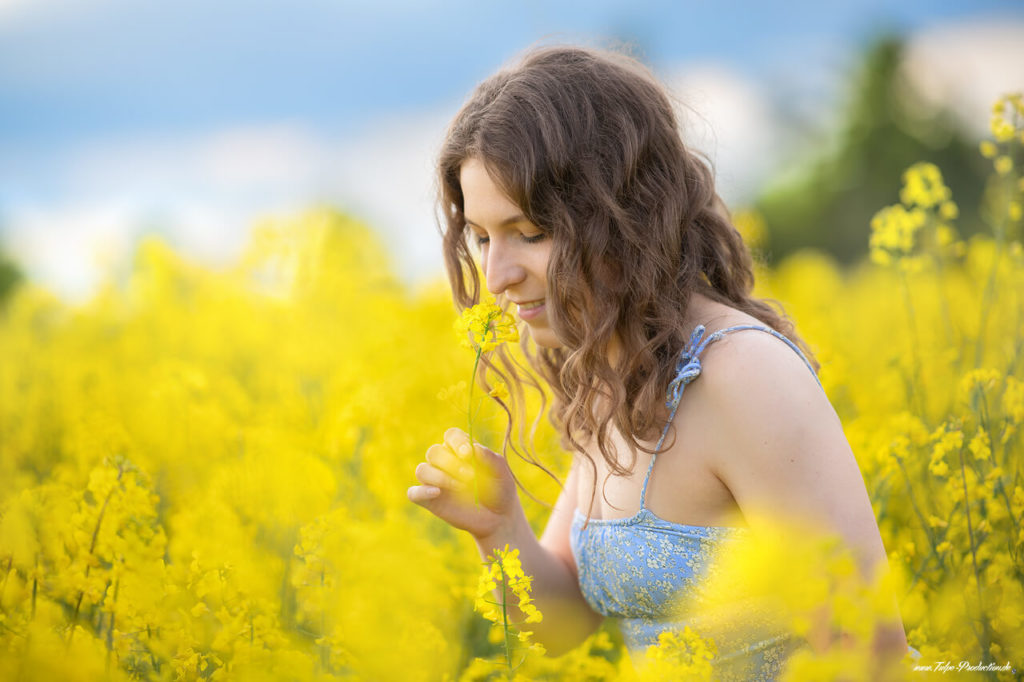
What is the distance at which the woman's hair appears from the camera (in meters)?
1.46

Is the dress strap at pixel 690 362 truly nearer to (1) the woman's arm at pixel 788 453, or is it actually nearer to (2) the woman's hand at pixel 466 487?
(1) the woman's arm at pixel 788 453

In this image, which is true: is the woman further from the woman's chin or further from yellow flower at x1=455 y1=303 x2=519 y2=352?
yellow flower at x1=455 y1=303 x2=519 y2=352

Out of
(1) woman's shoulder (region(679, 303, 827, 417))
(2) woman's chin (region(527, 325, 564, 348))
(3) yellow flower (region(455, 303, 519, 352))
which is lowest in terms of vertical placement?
(1) woman's shoulder (region(679, 303, 827, 417))

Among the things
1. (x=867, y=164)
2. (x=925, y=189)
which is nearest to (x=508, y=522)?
(x=925, y=189)

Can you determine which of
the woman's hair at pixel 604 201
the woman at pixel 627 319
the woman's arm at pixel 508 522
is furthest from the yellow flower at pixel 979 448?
the woman's arm at pixel 508 522

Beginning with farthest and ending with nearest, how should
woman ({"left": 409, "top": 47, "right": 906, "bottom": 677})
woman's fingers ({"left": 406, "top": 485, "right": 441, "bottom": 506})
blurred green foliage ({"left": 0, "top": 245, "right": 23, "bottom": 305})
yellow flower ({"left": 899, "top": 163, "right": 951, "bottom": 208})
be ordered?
blurred green foliage ({"left": 0, "top": 245, "right": 23, "bottom": 305}) → yellow flower ({"left": 899, "top": 163, "right": 951, "bottom": 208}) → woman's fingers ({"left": 406, "top": 485, "right": 441, "bottom": 506}) → woman ({"left": 409, "top": 47, "right": 906, "bottom": 677})

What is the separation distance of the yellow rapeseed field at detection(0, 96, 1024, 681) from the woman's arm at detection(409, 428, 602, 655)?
8 cm

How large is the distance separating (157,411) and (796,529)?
222 centimetres

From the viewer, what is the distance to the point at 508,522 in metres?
1.68

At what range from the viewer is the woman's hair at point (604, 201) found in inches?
57.5

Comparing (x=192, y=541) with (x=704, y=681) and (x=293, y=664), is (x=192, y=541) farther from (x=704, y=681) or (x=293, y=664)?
(x=704, y=681)

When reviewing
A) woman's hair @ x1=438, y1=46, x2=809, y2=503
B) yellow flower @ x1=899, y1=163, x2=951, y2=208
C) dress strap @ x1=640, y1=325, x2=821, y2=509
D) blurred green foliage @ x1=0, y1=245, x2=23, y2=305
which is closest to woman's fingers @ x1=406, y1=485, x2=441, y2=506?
woman's hair @ x1=438, y1=46, x2=809, y2=503

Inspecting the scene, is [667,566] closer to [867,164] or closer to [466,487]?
[466,487]

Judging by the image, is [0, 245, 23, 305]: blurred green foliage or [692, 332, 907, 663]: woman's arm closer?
[692, 332, 907, 663]: woman's arm
